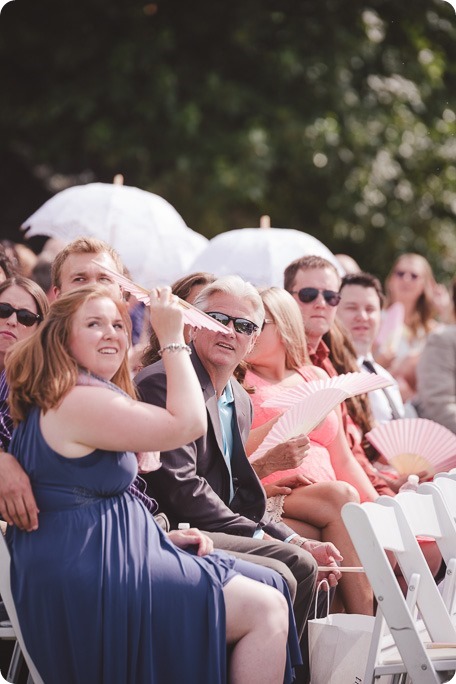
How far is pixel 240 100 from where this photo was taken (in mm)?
11672

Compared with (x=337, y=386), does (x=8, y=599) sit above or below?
below

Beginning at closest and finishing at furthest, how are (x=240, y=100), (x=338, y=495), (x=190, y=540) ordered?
(x=190, y=540)
(x=338, y=495)
(x=240, y=100)

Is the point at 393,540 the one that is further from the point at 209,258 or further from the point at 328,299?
the point at 209,258

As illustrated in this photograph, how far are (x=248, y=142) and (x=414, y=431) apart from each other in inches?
258

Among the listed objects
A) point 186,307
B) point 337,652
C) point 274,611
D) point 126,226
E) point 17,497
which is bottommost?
point 126,226

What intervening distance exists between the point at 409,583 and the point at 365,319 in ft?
9.80

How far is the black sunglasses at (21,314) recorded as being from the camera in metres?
4.36

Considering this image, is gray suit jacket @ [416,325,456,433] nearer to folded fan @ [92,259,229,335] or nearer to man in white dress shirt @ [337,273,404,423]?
man in white dress shirt @ [337,273,404,423]

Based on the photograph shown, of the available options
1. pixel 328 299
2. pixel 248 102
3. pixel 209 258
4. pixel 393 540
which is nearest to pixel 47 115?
pixel 248 102

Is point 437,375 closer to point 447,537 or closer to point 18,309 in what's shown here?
point 447,537

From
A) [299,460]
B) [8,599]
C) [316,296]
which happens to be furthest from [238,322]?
[316,296]

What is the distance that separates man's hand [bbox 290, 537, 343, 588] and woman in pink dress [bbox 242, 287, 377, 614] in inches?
11.3

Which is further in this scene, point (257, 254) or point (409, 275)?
point (409, 275)

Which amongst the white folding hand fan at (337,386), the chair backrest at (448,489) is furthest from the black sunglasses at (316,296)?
the chair backrest at (448,489)
